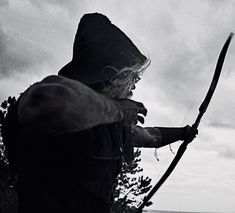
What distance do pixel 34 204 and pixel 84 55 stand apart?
94 cm

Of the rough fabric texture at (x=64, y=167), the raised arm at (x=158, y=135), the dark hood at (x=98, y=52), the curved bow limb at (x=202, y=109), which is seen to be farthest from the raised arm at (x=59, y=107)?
the curved bow limb at (x=202, y=109)

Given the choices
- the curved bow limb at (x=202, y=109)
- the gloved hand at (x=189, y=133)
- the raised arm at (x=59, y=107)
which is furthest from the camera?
the curved bow limb at (x=202, y=109)

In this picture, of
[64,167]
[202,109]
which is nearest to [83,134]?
[64,167]

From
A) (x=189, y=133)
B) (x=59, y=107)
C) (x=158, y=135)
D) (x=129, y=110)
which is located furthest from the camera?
(x=189, y=133)

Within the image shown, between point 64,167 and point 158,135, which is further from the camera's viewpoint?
point 158,135

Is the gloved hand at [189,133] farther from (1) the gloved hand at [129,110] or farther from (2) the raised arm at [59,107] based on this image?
(2) the raised arm at [59,107]

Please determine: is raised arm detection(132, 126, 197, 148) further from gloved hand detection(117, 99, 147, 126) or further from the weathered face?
gloved hand detection(117, 99, 147, 126)

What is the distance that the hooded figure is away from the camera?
1458mm

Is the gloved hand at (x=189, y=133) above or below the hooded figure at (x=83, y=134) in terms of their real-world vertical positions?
above

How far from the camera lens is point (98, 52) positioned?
2268 millimetres

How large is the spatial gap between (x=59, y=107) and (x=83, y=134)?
538 mm

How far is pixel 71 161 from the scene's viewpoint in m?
1.90

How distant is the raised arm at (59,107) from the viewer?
1356 millimetres

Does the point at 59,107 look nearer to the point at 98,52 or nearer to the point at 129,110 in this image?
the point at 129,110
